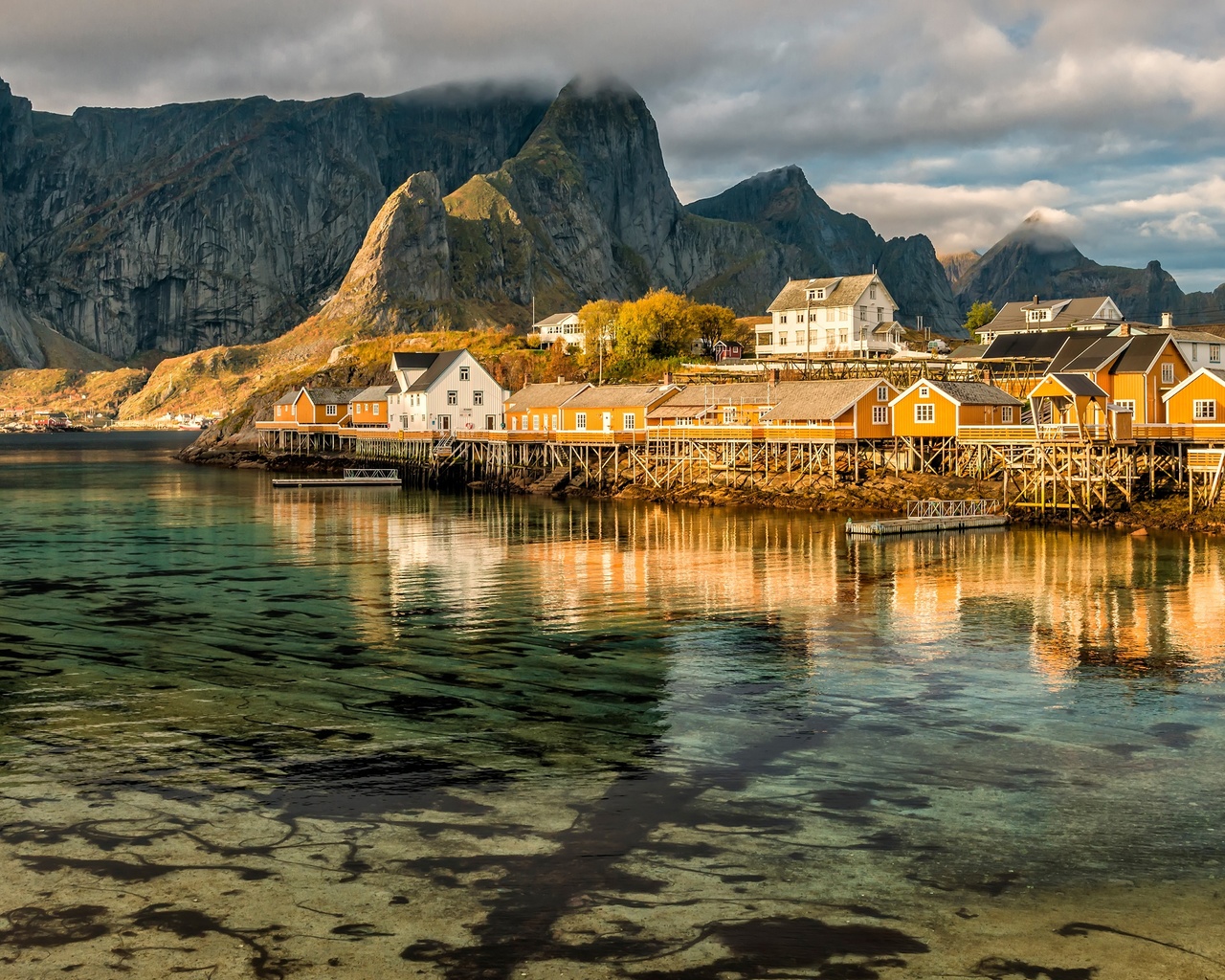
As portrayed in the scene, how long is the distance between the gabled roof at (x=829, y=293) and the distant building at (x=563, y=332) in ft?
74.9

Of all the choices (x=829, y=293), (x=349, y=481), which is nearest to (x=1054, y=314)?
(x=829, y=293)

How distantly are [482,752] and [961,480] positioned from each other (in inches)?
2052

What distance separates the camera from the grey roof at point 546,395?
9612cm

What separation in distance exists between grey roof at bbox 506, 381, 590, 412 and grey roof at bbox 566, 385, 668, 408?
5.00 ft

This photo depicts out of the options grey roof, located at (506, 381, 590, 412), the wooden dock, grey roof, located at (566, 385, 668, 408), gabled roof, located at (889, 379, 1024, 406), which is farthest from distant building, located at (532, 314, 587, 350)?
the wooden dock

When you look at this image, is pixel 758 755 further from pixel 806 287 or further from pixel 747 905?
pixel 806 287

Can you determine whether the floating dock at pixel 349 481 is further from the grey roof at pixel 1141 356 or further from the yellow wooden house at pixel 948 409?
the grey roof at pixel 1141 356

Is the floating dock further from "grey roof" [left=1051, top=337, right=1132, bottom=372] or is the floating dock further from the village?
"grey roof" [left=1051, top=337, right=1132, bottom=372]

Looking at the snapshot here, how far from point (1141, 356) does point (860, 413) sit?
16293mm

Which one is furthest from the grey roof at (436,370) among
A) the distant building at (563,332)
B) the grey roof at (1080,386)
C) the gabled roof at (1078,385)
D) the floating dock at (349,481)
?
the grey roof at (1080,386)

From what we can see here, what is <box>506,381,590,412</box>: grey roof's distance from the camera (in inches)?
3784

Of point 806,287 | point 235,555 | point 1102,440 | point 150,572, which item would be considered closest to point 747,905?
point 150,572

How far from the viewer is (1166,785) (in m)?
20.3

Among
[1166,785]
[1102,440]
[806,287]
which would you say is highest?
[806,287]
